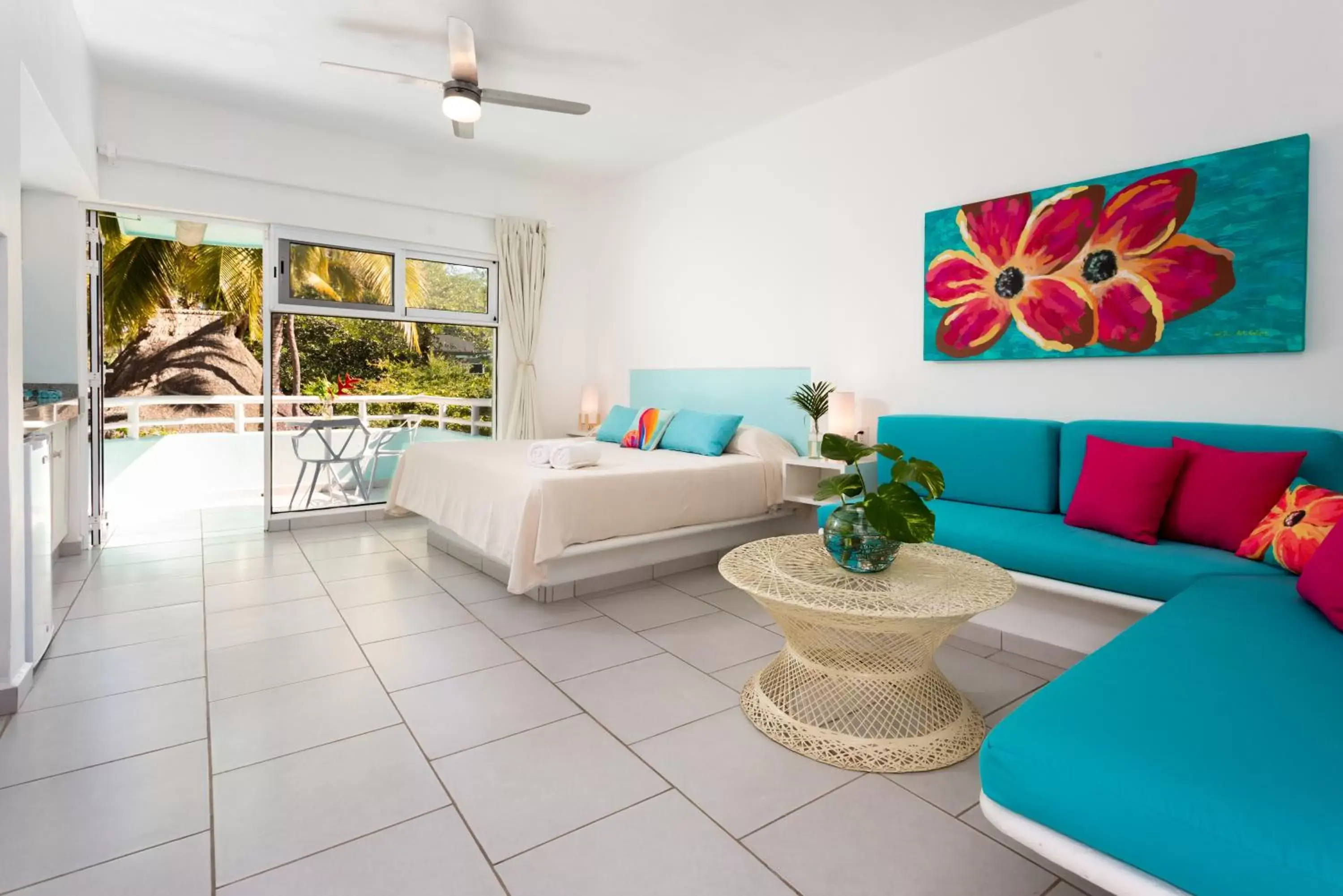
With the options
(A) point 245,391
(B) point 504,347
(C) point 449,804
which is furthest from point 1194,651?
(A) point 245,391

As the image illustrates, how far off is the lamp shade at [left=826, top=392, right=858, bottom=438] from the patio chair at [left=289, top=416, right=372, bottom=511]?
13.1 feet

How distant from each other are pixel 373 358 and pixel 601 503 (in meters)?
4.23

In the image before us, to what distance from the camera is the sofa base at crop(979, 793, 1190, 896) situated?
1.07 meters

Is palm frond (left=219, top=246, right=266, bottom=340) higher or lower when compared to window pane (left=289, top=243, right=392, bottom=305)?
higher

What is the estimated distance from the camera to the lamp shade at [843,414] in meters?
3.94

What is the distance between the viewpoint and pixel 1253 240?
8.88 ft

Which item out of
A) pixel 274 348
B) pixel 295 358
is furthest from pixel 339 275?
pixel 295 358

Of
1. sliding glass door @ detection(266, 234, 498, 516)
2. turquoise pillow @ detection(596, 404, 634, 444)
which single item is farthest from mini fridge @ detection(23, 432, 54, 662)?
turquoise pillow @ detection(596, 404, 634, 444)

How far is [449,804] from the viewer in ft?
5.91

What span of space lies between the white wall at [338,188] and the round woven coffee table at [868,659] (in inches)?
176

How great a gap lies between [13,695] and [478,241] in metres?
4.54

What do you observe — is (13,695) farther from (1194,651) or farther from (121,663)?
(1194,651)

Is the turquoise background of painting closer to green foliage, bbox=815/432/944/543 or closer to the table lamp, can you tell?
green foliage, bbox=815/432/944/543

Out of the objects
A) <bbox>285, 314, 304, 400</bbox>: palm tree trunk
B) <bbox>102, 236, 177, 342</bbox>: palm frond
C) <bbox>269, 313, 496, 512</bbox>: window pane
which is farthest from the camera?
<bbox>102, 236, 177, 342</bbox>: palm frond
